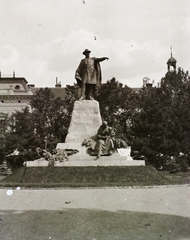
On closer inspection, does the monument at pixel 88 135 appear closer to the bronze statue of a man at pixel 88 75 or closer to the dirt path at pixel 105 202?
the bronze statue of a man at pixel 88 75

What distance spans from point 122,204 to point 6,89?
181 feet

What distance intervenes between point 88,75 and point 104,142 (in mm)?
4385

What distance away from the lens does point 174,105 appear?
3675 centimetres

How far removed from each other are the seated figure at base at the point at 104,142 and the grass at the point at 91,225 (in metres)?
9.49

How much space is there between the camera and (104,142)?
60.2 feet

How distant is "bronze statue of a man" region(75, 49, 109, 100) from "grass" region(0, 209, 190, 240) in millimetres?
12543

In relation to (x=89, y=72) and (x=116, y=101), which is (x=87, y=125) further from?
(x=116, y=101)

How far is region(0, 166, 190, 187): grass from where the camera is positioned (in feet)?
49.5

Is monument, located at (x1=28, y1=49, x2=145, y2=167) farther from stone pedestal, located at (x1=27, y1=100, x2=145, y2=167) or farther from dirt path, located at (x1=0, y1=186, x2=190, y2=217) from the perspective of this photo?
dirt path, located at (x1=0, y1=186, x2=190, y2=217)

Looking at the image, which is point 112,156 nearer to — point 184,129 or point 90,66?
point 90,66

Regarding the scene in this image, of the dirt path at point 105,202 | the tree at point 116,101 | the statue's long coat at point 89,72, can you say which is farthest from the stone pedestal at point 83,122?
the tree at point 116,101

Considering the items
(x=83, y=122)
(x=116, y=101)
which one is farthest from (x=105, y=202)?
(x=116, y=101)

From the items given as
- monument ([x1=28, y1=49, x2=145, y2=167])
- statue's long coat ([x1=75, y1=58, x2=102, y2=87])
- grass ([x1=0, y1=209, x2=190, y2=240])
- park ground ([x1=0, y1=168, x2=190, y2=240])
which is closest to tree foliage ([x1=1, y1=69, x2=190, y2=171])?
monument ([x1=28, y1=49, x2=145, y2=167])

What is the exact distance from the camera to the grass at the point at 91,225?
6.26 m
